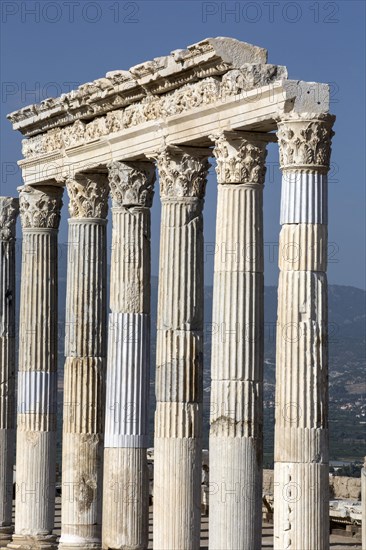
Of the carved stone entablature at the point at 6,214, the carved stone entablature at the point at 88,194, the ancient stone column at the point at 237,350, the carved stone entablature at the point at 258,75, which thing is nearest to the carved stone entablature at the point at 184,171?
the ancient stone column at the point at 237,350

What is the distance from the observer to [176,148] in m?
41.0

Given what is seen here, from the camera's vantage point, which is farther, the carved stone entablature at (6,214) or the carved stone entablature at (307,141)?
the carved stone entablature at (6,214)

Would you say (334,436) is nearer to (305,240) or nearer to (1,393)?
(1,393)

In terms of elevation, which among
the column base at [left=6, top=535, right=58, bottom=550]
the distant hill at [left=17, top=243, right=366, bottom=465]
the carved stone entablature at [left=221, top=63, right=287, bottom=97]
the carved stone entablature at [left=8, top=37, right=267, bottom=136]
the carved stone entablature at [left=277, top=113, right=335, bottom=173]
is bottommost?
the column base at [left=6, top=535, right=58, bottom=550]

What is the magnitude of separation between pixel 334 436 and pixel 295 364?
114 metres

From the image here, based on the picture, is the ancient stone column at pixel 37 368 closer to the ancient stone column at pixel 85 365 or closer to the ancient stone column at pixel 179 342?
the ancient stone column at pixel 85 365

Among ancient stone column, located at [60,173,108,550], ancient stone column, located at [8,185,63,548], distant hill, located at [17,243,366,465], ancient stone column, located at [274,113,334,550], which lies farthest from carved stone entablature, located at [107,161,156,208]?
distant hill, located at [17,243,366,465]

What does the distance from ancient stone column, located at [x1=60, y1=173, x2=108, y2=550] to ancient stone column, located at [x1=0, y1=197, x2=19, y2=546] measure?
5.85 meters

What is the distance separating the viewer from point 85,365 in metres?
46.5

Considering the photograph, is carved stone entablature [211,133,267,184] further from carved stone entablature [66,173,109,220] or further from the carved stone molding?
carved stone entablature [66,173,109,220]

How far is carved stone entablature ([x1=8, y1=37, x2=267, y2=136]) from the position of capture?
38344 millimetres

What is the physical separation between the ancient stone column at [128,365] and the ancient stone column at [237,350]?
535 cm

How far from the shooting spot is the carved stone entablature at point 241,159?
125ft

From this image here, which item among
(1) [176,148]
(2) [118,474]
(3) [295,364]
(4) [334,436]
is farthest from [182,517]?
(4) [334,436]
